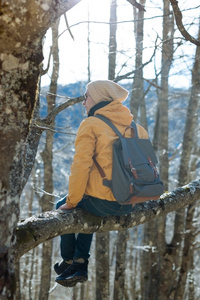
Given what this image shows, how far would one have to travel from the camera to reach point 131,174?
3361mm

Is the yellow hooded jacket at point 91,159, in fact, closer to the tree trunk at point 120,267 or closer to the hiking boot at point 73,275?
the hiking boot at point 73,275

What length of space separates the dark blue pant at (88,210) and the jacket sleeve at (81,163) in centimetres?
Result: 11

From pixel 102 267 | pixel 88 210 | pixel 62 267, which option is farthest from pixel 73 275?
pixel 102 267

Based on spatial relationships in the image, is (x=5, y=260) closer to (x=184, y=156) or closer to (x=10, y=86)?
(x=10, y=86)

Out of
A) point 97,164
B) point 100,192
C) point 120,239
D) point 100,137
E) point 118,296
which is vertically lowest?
point 118,296

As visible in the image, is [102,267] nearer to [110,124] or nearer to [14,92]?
[110,124]

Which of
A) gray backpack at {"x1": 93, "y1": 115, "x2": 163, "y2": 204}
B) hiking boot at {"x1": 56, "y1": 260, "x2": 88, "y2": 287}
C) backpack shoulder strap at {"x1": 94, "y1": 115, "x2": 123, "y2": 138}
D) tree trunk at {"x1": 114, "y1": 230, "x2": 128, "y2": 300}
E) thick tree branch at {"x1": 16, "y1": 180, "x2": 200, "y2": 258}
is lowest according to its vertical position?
tree trunk at {"x1": 114, "y1": 230, "x2": 128, "y2": 300}

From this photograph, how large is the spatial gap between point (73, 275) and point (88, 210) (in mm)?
672

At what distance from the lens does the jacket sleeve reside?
3.37 m

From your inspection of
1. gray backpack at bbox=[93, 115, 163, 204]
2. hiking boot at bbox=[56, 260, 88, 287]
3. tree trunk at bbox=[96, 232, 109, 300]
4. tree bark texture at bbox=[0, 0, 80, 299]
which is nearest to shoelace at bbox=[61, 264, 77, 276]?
hiking boot at bbox=[56, 260, 88, 287]

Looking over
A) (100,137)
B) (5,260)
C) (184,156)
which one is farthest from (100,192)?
(184,156)

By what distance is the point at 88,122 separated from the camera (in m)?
3.42

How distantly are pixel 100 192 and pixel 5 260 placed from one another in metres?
1.57

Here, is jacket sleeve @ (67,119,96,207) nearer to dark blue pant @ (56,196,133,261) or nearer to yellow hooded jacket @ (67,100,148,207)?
yellow hooded jacket @ (67,100,148,207)
